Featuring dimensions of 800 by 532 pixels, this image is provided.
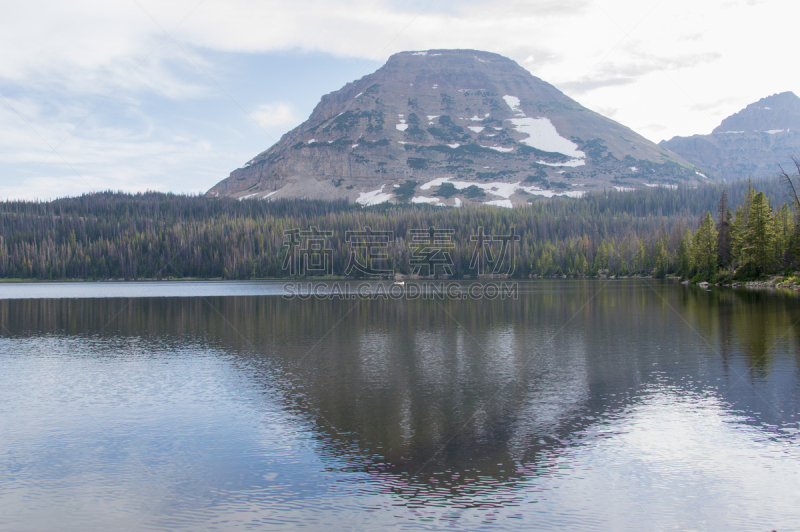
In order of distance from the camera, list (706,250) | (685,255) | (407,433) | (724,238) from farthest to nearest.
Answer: (685,255)
(706,250)
(724,238)
(407,433)

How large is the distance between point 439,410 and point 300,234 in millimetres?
181151

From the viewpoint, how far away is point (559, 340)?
40.4 m

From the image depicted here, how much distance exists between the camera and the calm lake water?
556 inches

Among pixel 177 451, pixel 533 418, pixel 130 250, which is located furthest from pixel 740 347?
pixel 130 250

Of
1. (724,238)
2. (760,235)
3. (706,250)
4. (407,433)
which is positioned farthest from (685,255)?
(407,433)

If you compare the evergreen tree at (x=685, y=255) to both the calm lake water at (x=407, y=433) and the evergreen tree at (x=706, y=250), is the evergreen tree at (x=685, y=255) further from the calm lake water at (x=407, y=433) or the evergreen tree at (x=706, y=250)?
the calm lake water at (x=407, y=433)

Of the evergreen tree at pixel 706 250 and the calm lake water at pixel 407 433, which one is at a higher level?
A: the evergreen tree at pixel 706 250

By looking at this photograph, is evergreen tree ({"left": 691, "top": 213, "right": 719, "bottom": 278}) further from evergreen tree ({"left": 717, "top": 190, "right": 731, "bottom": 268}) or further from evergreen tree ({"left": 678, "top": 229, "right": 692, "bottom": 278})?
evergreen tree ({"left": 678, "top": 229, "right": 692, "bottom": 278})

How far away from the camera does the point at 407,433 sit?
1953 centimetres

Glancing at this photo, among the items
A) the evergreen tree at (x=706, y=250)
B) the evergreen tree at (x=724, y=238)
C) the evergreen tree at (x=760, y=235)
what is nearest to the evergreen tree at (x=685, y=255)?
the evergreen tree at (x=706, y=250)

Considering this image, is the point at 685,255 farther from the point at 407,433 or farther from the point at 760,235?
the point at 407,433

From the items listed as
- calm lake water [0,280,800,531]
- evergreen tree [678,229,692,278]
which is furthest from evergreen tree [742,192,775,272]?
calm lake water [0,280,800,531]

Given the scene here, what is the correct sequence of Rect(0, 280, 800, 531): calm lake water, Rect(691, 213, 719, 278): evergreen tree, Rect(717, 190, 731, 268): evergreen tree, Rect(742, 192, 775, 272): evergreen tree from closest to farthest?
Rect(0, 280, 800, 531): calm lake water → Rect(742, 192, 775, 272): evergreen tree → Rect(717, 190, 731, 268): evergreen tree → Rect(691, 213, 719, 278): evergreen tree

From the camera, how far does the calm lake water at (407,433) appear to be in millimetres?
14117
